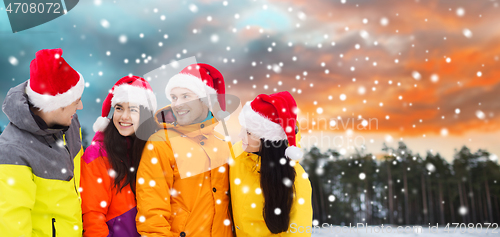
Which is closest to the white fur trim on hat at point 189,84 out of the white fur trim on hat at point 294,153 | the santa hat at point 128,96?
the santa hat at point 128,96

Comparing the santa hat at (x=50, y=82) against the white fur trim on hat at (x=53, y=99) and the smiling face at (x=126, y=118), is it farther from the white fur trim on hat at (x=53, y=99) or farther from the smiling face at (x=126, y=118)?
the smiling face at (x=126, y=118)

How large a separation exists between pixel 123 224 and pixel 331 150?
19.9 meters

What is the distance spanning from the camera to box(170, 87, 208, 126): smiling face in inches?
105

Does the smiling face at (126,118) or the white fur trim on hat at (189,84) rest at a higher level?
the white fur trim on hat at (189,84)

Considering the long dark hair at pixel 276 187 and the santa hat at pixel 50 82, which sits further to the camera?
the long dark hair at pixel 276 187

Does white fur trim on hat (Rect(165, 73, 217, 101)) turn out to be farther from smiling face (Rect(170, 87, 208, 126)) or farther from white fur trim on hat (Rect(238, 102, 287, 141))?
white fur trim on hat (Rect(238, 102, 287, 141))

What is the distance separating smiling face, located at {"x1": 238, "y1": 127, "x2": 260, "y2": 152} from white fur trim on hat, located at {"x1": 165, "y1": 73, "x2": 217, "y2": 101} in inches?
21.2

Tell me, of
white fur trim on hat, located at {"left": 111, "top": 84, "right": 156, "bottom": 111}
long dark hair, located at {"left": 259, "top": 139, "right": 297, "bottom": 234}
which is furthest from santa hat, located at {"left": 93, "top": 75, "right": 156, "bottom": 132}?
long dark hair, located at {"left": 259, "top": 139, "right": 297, "bottom": 234}

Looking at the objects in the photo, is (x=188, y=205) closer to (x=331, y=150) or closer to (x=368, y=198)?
(x=331, y=150)

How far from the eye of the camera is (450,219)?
2136 cm

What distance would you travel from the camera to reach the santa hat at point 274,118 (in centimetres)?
264

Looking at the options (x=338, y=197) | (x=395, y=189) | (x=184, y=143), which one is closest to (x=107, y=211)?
(x=184, y=143)

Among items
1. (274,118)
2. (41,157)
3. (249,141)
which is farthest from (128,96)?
(274,118)

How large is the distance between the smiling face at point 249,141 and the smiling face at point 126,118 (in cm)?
95
